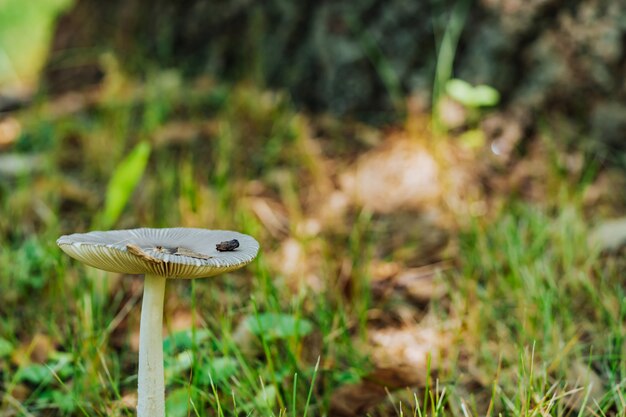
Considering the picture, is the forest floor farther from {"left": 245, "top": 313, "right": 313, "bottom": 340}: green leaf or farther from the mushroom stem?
the mushroom stem

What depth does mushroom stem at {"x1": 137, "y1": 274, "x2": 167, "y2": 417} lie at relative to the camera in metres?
1.47

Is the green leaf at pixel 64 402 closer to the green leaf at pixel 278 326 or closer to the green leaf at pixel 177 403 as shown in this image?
the green leaf at pixel 177 403

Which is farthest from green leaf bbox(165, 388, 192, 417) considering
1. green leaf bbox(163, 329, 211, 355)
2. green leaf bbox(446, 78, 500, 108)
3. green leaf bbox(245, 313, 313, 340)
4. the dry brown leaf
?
green leaf bbox(446, 78, 500, 108)

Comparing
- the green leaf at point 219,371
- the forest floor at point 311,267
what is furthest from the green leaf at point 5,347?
the green leaf at point 219,371

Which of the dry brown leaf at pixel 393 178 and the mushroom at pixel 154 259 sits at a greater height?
the mushroom at pixel 154 259

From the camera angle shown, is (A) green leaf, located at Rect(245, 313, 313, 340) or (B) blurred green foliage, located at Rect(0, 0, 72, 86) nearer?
(A) green leaf, located at Rect(245, 313, 313, 340)

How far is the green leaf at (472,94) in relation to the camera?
3016mm

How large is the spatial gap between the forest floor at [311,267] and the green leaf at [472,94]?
0.20 metres

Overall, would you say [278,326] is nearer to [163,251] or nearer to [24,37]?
[163,251]

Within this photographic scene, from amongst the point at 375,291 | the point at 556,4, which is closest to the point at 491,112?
the point at 556,4

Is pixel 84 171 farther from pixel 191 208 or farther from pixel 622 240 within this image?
pixel 622 240

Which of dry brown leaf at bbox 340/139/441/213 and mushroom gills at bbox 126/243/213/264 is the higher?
mushroom gills at bbox 126/243/213/264

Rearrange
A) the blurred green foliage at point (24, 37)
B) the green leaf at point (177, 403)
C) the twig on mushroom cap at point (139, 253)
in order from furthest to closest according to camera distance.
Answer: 1. the blurred green foliage at point (24, 37)
2. the green leaf at point (177, 403)
3. the twig on mushroom cap at point (139, 253)

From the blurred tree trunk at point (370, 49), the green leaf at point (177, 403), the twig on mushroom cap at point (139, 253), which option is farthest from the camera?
the blurred tree trunk at point (370, 49)
